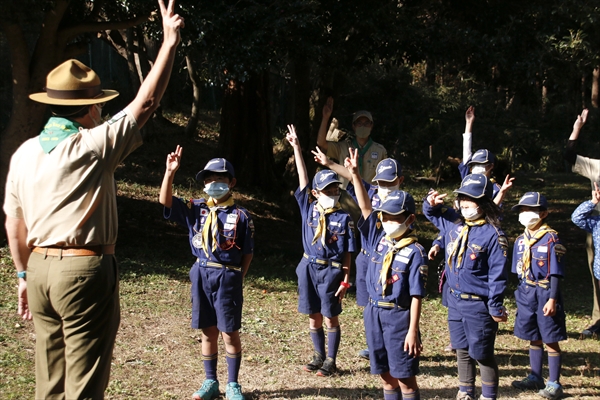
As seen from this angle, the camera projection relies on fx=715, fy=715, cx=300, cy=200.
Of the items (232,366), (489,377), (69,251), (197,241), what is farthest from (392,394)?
(69,251)

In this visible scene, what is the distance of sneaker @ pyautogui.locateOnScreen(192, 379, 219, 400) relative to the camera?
18.9ft

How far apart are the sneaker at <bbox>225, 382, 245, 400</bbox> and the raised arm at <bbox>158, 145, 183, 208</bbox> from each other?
1540 mm

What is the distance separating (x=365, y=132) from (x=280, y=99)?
615 inches

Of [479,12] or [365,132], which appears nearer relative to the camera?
[365,132]

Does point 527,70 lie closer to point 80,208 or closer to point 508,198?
point 80,208

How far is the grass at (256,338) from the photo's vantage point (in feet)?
20.6

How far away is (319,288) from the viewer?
6.56 metres

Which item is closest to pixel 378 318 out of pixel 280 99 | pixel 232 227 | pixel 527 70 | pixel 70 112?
pixel 232 227

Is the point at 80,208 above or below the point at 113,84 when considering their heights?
below

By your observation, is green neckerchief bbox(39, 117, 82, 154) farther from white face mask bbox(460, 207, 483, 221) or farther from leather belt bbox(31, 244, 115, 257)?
white face mask bbox(460, 207, 483, 221)

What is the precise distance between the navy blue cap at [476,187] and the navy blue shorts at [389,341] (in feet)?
3.84

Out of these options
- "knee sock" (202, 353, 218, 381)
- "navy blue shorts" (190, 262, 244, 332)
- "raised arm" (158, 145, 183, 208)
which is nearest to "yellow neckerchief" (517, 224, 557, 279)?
"navy blue shorts" (190, 262, 244, 332)

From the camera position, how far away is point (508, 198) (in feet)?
64.6

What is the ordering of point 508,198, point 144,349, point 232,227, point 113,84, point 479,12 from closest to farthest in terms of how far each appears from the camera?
point 232,227
point 144,349
point 479,12
point 508,198
point 113,84
